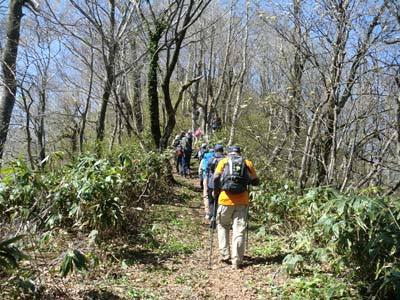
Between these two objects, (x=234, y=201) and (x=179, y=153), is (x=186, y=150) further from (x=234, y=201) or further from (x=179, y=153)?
(x=234, y=201)

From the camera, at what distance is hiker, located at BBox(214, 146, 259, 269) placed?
6621mm

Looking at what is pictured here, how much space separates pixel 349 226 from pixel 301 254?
1.69m

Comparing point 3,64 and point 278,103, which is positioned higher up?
point 3,64

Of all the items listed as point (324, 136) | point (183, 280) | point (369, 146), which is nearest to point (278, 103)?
point (324, 136)

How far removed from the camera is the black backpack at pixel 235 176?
21.7 feet

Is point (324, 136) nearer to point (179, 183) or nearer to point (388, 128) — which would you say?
point (388, 128)

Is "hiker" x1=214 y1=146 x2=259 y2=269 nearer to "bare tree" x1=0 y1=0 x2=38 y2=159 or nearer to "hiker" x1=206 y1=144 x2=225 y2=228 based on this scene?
"hiker" x1=206 y1=144 x2=225 y2=228

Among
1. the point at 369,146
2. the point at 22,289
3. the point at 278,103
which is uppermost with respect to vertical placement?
the point at 278,103

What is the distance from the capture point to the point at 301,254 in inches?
243

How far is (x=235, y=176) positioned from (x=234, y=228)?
2.64 ft

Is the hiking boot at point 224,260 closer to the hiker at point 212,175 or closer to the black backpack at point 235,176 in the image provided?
the black backpack at point 235,176

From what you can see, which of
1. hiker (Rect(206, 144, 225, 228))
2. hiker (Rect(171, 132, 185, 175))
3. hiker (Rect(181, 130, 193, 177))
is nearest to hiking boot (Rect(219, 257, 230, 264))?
hiker (Rect(206, 144, 225, 228))

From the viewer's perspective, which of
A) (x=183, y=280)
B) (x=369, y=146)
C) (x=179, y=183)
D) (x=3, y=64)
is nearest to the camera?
(x=183, y=280)

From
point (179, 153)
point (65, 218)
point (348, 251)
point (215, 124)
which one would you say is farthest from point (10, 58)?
point (215, 124)
